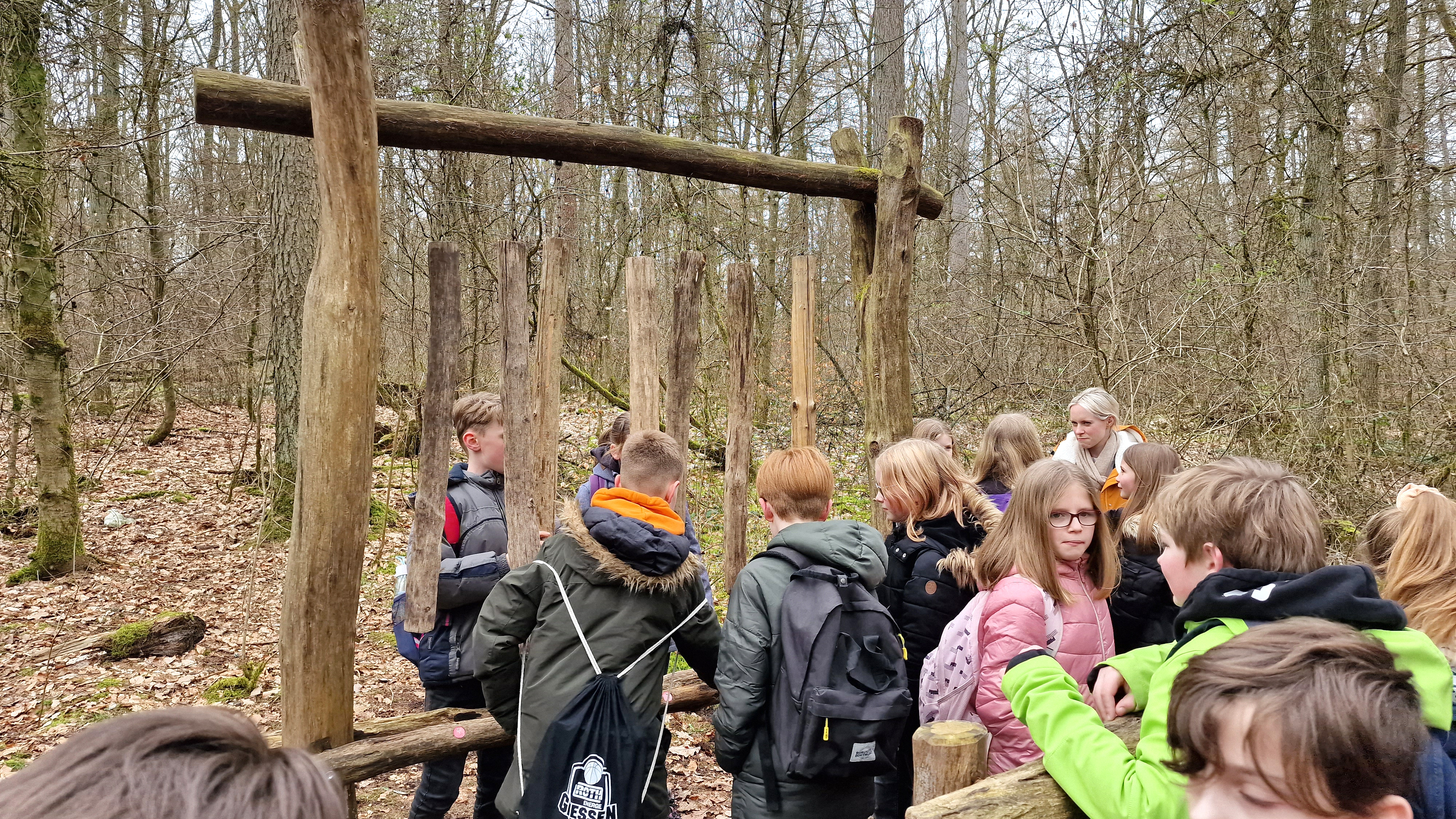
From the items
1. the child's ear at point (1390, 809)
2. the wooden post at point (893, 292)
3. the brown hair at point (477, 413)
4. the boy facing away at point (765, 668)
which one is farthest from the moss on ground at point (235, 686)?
the child's ear at point (1390, 809)

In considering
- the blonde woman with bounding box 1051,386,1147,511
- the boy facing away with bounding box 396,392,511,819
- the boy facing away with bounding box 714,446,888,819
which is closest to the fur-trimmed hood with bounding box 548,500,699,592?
the boy facing away with bounding box 714,446,888,819

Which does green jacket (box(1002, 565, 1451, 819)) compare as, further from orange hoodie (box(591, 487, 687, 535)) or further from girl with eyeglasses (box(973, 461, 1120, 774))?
orange hoodie (box(591, 487, 687, 535))

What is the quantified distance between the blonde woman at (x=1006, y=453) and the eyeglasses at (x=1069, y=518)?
120 cm

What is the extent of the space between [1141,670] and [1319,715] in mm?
917

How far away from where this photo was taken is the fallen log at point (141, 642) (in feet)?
19.4

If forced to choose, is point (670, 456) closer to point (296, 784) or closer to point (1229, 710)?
point (1229, 710)

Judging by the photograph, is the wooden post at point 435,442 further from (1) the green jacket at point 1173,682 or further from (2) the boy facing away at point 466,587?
(1) the green jacket at point 1173,682

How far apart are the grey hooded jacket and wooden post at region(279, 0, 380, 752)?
1471 millimetres

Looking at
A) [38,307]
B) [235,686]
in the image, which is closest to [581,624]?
[235,686]

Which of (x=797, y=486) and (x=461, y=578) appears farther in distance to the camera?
(x=461, y=578)

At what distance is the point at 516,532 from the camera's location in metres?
3.61

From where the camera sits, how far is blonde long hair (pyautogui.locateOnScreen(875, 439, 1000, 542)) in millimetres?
3156

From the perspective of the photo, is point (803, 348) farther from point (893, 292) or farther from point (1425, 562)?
point (1425, 562)

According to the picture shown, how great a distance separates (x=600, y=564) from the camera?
281cm
